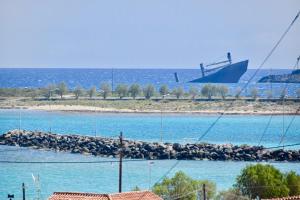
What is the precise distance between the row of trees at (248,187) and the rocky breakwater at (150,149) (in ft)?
77.3

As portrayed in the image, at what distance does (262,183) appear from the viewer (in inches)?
1438

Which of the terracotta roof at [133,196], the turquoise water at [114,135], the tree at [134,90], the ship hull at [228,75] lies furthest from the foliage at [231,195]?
the ship hull at [228,75]

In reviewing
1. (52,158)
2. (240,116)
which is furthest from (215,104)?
(52,158)

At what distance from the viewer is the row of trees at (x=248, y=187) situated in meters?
35.5

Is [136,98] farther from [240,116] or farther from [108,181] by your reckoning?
[108,181]

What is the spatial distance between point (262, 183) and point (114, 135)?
152 feet

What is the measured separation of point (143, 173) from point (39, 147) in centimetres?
1824

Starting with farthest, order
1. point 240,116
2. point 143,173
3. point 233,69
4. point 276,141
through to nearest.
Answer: point 233,69
point 240,116
point 276,141
point 143,173

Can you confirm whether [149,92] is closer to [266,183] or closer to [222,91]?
[222,91]

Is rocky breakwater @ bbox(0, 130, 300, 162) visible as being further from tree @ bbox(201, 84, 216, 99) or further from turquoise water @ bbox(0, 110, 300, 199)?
tree @ bbox(201, 84, 216, 99)

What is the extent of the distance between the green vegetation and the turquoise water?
27.9 ft

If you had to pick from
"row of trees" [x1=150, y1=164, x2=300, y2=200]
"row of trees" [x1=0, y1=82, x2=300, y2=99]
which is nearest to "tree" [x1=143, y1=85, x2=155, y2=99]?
"row of trees" [x1=0, y1=82, x2=300, y2=99]

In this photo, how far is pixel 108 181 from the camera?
50656 millimetres

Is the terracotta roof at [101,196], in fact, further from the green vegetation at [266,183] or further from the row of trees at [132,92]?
the row of trees at [132,92]
